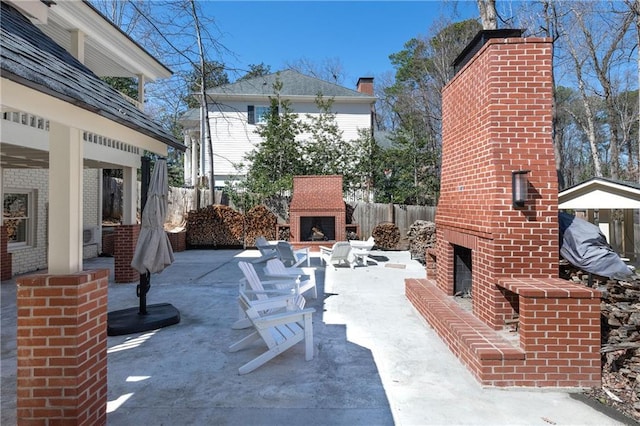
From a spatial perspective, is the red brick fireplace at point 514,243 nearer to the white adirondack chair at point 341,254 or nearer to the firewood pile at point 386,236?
the white adirondack chair at point 341,254

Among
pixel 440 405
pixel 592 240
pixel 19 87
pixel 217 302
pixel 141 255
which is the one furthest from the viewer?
pixel 217 302

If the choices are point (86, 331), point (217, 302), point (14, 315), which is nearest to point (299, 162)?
point (217, 302)

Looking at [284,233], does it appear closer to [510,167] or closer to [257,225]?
[257,225]

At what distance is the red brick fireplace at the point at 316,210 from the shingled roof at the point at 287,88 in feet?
23.9

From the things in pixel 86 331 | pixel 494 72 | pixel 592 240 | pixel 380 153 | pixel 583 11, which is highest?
pixel 583 11

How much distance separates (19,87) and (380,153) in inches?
684

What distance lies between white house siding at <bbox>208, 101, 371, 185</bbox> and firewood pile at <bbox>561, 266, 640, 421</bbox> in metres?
16.7

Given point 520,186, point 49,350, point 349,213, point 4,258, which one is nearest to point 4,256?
point 4,258

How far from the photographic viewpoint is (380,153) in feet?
61.8

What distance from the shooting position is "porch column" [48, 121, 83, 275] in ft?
9.05

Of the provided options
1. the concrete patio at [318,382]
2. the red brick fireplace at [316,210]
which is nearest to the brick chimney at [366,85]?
the red brick fireplace at [316,210]

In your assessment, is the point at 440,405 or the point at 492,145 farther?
the point at 492,145

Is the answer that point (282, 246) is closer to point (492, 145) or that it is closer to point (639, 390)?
point (492, 145)

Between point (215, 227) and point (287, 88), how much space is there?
31.6 feet
